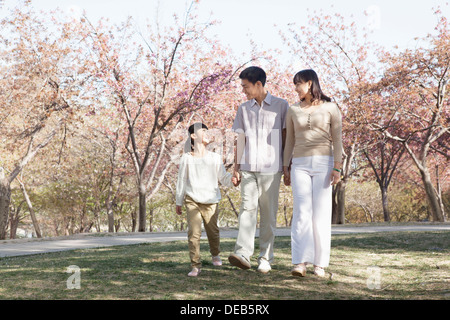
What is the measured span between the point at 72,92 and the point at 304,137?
13.3m

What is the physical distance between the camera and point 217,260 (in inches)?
231

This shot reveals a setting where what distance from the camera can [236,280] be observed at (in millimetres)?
4844

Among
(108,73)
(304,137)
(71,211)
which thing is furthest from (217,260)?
(71,211)

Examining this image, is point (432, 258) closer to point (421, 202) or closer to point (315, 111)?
point (315, 111)

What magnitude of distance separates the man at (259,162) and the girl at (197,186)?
303 millimetres

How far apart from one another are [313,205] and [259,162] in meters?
0.76

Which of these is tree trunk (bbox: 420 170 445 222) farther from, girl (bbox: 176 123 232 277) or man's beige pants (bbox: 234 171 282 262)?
girl (bbox: 176 123 232 277)

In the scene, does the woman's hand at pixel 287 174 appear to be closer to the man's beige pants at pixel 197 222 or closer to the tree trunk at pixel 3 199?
the man's beige pants at pixel 197 222

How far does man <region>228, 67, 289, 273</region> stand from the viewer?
17.3ft

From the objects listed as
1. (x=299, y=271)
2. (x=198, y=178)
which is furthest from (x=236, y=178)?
(x=299, y=271)

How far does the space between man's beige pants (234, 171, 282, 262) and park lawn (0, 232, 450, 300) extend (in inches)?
12.1

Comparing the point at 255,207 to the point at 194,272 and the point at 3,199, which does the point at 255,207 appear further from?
Answer: the point at 3,199

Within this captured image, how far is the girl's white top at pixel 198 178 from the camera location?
5.34 m

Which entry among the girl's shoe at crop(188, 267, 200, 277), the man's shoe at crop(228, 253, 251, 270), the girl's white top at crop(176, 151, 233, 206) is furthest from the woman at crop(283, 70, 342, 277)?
the girl's shoe at crop(188, 267, 200, 277)
